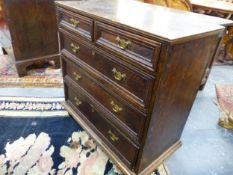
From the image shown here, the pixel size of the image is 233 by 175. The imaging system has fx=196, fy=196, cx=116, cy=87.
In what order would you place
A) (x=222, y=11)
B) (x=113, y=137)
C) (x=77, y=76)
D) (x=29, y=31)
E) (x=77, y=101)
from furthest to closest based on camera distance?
(x=222, y=11)
(x=29, y=31)
(x=77, y=101)
(x=77, y=76)
(x=113, y=137)

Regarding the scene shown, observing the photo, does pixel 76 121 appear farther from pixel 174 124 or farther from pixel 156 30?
pixel 156 30

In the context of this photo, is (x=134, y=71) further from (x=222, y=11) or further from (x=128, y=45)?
(x=222, y=11)

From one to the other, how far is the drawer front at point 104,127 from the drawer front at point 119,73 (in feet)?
1.01

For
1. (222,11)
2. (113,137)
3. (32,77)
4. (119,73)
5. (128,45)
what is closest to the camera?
(128,45)

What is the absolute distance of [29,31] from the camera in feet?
6.90

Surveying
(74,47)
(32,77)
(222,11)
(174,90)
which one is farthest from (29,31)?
(222,11)

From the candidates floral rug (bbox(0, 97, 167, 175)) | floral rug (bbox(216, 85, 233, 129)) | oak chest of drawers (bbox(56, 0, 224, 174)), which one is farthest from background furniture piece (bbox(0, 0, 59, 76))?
floral rug (bbox(216, 85, 233, 129))

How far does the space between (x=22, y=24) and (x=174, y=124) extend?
1.79 metres

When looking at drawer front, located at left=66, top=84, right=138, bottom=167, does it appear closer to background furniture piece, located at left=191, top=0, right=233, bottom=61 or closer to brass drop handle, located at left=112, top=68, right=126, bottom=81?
brass drop handle, located at left=112, top=68, right=126, bottom=81

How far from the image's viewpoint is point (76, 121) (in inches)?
65.6

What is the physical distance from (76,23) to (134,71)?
54cm

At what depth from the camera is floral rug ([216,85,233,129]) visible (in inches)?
72.1

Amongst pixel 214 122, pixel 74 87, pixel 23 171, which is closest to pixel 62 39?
pixel 74 87

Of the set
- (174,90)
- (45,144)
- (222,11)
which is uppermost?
(222,11)
